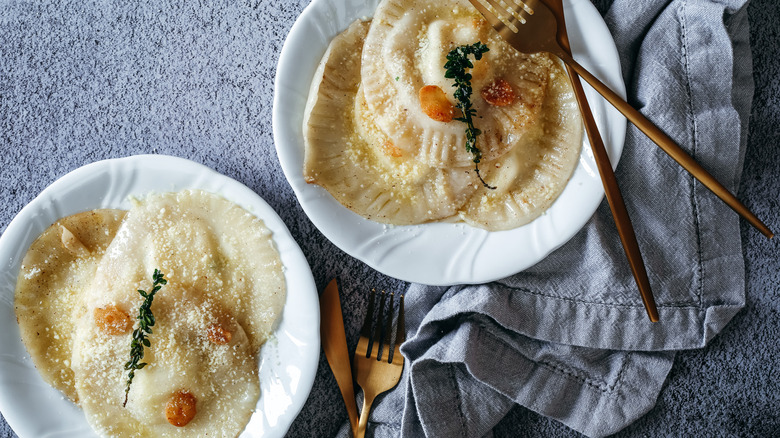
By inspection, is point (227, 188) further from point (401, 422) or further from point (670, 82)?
point (670, 82)

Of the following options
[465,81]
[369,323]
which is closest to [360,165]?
[465,81]

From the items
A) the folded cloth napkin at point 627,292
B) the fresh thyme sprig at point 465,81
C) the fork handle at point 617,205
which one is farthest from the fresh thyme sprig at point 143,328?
the fork handle at point 617,205

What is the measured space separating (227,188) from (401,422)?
4.25 ft

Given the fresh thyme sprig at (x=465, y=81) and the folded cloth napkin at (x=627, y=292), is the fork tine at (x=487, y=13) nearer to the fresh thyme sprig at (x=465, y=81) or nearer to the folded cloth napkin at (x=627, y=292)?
the fresh thyme sprig at (x=465, y=81)

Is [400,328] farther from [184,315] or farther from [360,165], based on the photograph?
[184,315]

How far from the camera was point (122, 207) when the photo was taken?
2.67m

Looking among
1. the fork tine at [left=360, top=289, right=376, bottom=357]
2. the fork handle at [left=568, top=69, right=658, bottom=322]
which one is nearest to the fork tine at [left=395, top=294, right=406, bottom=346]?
the fork tine at [left=360, top=289, right=376, bottom=357]

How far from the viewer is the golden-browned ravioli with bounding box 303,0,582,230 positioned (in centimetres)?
244

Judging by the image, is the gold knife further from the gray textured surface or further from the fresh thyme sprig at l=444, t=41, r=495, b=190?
the fresh thyme sprig at l=444, t=41, r=495, b=190

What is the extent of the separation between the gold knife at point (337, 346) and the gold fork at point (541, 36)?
4.31ft

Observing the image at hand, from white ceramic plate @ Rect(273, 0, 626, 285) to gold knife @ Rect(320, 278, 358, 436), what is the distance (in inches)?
12.4

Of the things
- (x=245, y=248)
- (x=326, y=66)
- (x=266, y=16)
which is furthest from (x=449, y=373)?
(x=266, y=16)

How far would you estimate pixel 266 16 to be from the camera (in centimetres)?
285

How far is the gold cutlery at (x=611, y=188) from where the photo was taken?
2414mm
